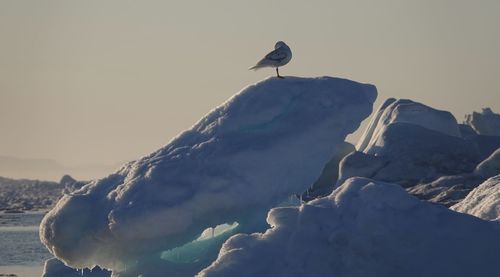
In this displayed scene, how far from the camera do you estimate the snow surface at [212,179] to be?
55.6 ft

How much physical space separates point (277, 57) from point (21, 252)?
21651 mm

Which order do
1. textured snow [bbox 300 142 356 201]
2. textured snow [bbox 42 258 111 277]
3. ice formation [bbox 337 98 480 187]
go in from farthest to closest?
textured snow [bbox 300 142 356 201] < ice formation [bbox 337 98 480 187] < textured snow [bbox 42 258 111 277]

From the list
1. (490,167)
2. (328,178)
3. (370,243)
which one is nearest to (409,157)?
(328,178)

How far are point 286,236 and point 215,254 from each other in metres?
4.54

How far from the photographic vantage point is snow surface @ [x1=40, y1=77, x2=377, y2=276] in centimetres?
1694

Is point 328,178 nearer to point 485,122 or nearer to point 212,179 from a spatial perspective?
point 485,122

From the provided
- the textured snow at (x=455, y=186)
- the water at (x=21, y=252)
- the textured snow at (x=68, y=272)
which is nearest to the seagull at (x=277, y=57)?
the textured snow at (x=68, y=272)

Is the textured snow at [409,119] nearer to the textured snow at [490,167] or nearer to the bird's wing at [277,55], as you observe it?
the textured snow at [490,167]

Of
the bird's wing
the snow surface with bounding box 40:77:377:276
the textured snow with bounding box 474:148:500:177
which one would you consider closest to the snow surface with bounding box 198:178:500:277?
the snow surface with bounding box 40:77:377:276

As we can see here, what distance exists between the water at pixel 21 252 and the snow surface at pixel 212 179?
41.4 feet

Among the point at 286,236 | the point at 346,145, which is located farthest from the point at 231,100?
the point at 346,145

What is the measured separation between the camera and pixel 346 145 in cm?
4741

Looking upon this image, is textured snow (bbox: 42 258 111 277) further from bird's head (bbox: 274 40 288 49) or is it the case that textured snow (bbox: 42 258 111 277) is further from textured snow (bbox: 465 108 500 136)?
textured snow (bbox: 465 108 500 136)

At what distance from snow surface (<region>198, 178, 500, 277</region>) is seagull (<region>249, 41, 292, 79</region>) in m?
6.80
